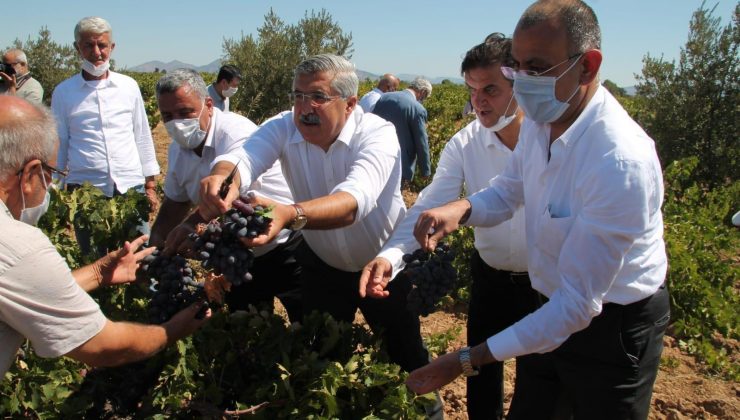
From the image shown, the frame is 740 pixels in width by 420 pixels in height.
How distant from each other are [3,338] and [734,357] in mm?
5263

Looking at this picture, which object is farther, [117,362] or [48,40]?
[48,40]

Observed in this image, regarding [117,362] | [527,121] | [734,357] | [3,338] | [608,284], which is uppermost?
[527,121]

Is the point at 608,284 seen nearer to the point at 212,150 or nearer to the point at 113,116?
the point at 212,150

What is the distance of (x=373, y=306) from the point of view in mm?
3104

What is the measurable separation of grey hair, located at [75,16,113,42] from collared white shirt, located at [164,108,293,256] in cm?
197

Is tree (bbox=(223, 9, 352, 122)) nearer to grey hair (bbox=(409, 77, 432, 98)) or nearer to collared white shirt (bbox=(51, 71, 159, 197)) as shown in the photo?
grey hair (bbox=(409, 77, 432, 98))

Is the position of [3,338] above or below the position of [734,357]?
above

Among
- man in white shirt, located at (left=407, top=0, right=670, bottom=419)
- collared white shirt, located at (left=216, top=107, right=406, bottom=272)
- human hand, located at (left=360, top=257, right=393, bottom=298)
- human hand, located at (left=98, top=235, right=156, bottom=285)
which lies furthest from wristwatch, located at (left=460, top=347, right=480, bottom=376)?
human hand, located at (left=98, top=235, right=156, bottom=285)

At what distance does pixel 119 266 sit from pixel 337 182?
1045 millimetres

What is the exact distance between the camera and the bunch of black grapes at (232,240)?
6.96ft

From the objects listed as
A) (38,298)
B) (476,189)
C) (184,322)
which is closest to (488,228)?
(476,189)

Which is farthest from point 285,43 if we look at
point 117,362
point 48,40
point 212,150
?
point 117,362

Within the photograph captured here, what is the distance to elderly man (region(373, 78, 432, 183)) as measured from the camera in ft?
26.5

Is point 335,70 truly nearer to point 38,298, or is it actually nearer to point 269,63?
point 38,298
